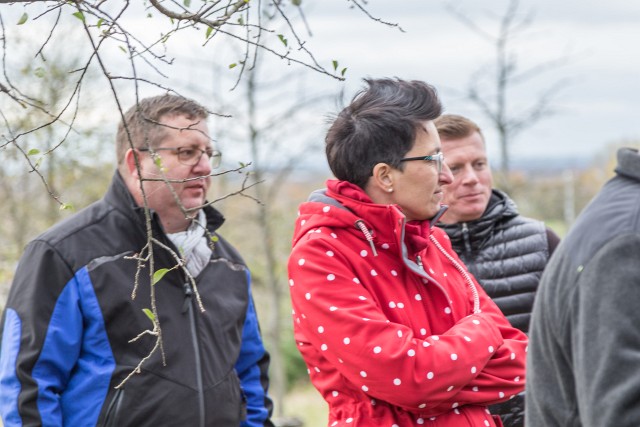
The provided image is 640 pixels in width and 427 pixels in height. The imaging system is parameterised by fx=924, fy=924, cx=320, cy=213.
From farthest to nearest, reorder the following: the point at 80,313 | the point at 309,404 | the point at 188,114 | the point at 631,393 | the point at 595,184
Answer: the point at 595,184 < the point at 309,404 < the point at 188,114 < the point at 80,313 < the point at 631,393

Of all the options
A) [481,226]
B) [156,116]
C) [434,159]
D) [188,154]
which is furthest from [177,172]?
[481,226]

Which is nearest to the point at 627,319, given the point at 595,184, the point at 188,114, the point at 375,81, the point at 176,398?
the point at 375,81

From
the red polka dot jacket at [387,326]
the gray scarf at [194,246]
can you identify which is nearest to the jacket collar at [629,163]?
the red polka dot jacket at [387,326]

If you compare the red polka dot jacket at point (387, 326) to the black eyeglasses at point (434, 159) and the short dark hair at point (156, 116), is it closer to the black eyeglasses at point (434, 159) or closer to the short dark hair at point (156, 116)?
the black eyeglasses at point (434, 159)

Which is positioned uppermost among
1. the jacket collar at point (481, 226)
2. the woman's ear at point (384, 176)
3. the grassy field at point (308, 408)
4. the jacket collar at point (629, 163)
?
the jacket collar at point (629, 163)

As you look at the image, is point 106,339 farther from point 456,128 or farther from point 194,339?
point 456,128

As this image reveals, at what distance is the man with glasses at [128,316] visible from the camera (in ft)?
10.7

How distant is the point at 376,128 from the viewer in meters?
2.95

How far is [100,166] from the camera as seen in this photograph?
38.5ft

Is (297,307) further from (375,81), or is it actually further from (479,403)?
(375,81)

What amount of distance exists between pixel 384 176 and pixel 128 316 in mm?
1118

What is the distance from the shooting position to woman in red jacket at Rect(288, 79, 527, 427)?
2641mm

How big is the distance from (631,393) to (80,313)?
2.19m

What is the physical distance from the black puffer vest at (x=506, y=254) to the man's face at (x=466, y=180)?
2.1 inches
